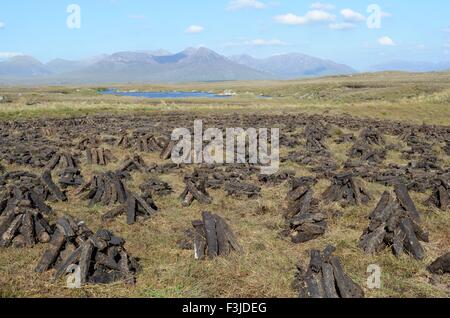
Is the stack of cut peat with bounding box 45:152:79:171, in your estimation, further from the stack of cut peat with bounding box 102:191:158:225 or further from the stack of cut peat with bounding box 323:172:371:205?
the stack of cut peat with bounding box 323:172:371:205

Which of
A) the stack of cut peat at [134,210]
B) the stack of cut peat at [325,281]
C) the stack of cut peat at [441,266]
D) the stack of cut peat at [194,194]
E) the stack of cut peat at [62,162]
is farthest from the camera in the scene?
the stack of cut peat at [62,162]

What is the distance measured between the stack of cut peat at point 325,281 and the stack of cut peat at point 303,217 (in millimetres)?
2580

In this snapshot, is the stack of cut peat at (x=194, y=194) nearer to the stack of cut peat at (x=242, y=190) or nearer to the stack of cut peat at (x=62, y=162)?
the stack of cut peat at (x=242, y=190)

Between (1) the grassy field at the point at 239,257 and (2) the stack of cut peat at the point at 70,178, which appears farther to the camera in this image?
(2) the stack of cut peat at the point at 70,178

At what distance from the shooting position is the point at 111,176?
16359mm

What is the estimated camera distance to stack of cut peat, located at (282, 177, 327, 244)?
37.9 ft

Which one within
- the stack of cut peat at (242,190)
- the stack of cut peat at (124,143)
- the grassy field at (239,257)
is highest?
the stack of cut peat at (124,143)

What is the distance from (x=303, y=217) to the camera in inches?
480

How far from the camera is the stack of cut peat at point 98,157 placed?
875 inches

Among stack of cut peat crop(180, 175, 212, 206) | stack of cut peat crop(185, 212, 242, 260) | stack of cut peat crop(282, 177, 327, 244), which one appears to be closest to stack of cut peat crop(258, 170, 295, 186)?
stack of cut peat crop(282, 177, 327, 244)

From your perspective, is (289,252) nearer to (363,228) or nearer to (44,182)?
(363,228)

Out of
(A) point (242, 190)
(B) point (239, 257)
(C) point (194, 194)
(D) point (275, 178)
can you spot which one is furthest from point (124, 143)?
(B) point (239, 257)

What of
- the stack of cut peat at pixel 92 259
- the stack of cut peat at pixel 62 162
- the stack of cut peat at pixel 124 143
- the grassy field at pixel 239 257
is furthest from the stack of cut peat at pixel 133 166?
the stack of cut peat at pixel 92 259
